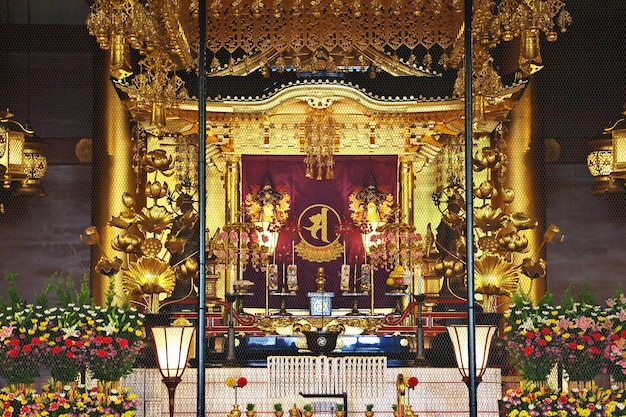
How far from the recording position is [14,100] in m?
8.54

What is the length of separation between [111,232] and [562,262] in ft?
12.0

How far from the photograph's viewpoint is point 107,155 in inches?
324

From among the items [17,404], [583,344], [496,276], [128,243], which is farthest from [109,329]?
[496,276]

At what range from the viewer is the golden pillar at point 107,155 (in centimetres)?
820

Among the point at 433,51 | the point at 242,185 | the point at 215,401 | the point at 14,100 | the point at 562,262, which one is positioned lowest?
the point at 215,401

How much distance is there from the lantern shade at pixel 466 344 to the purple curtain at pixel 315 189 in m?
4.41

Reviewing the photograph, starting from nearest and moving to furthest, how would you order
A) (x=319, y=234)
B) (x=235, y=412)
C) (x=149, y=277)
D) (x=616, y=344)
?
(x=616, y=344) → (x=235, y=412) → (x=149, y=277) → (x=319, y=234)

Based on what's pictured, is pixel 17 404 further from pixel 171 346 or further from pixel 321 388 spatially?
pixel 321 388

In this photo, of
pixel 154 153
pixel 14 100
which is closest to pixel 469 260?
pixel 154 153

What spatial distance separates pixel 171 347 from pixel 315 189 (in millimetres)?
4826

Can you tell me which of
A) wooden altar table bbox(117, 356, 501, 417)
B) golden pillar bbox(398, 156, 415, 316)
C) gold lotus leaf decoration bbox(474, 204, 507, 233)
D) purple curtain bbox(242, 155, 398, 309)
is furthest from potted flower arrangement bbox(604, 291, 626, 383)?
purple curtain bbox(242, 155, 398, 309)

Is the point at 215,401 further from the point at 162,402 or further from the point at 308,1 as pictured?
the point at 308,1

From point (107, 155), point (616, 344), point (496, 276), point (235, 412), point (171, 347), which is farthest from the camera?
point (107, 155)

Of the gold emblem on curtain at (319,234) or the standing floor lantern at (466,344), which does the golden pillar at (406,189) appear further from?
the standing floor lantern at (466,344)
